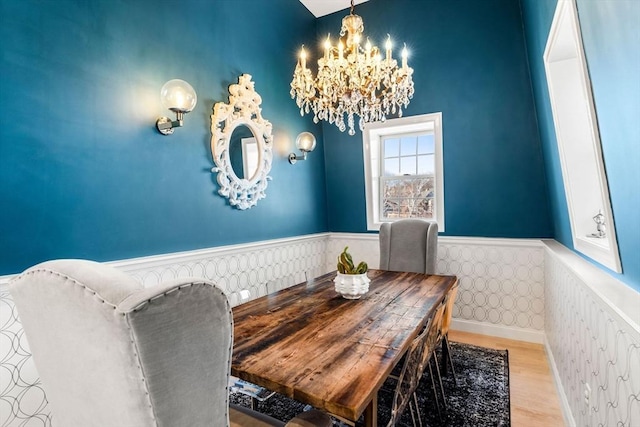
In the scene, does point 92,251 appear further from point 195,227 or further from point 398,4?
point 398,4

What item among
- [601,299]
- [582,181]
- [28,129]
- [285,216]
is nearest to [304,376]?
[601,299]

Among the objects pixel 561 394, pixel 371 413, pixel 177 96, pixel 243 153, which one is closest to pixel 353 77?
pixel 177 96

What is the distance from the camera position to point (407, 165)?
397cm

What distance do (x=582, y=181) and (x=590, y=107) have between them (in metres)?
0.95

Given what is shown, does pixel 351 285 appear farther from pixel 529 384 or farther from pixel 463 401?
pixel 529 384

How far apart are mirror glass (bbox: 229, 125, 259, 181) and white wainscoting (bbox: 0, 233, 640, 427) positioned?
0.68 metres

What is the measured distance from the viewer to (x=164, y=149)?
7.55 ft

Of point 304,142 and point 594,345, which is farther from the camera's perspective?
point 304,142

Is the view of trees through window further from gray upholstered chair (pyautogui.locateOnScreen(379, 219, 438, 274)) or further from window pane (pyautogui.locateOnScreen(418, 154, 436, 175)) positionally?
gray upholstered chair (pyautogui.locateOnScreen(379, 219, 438, 274))

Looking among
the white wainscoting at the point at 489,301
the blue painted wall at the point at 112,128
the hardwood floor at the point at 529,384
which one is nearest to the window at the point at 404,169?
the white wainscoting at the point at 489,301

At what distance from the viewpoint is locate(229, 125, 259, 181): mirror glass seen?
9.38ft

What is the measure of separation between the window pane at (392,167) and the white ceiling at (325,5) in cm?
194

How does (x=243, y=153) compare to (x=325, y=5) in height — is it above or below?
below

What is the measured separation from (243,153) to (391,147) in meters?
1.98
